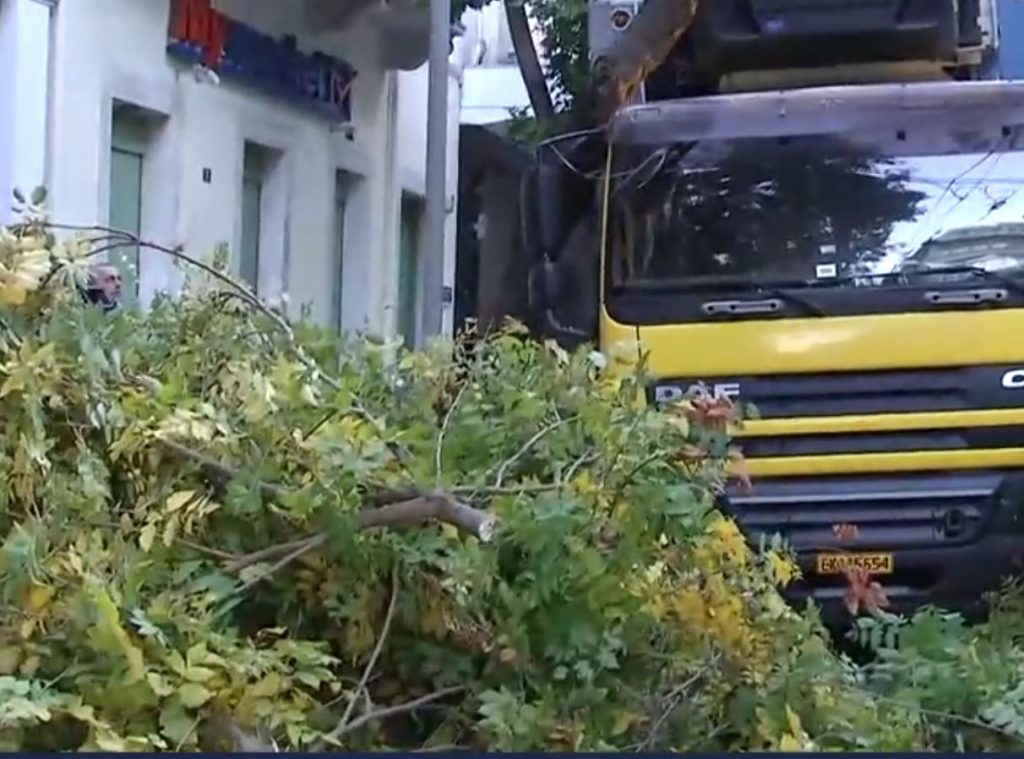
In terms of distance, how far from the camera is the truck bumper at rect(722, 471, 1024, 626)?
7141mm

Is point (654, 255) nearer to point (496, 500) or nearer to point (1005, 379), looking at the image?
point (1005, 379)

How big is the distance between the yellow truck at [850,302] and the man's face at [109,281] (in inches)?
84.8

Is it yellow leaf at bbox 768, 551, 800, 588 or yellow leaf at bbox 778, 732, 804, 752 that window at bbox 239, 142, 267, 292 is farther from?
yellow leaf at bbox 778, 732, 804, 752

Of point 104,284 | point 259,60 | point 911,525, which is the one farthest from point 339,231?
point 104,284

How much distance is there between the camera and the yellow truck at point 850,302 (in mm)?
7215

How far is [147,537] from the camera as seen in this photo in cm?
405

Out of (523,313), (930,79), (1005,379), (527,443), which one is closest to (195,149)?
(523,313)

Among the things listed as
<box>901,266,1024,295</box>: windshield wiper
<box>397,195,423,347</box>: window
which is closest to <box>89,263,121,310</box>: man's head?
<box>901,266,1024,295</box>: windshield wiper

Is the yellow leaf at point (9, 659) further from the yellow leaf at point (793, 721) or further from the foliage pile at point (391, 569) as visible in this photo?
the yellow leaf at point (793, 721)

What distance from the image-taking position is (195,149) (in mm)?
12867

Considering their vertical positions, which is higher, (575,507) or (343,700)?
(575,507)

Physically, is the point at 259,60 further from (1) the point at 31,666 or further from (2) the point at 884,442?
(1) the point at 31,666

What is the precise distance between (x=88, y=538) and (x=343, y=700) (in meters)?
0.62

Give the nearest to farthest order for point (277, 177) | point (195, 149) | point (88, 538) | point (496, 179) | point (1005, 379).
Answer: point (88, 538), point (1005, 379), point (496, 179), point (195, 149), point (277, 177)
